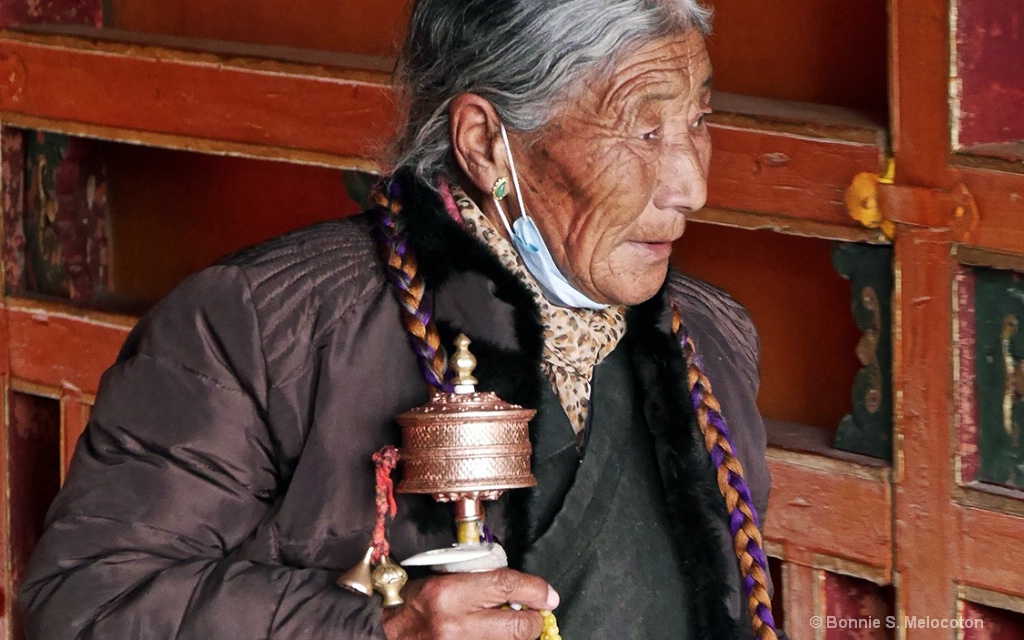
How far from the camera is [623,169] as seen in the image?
2068 mm

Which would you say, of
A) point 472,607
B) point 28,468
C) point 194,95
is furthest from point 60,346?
point 472,607

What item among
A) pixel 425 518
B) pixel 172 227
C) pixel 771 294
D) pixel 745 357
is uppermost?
pixel 172 227

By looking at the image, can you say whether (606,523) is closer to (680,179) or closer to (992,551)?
(680,179)

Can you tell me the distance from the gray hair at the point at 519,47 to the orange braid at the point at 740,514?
1.48ft

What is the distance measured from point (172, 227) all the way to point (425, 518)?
247 centimetres

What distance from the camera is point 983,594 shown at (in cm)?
278

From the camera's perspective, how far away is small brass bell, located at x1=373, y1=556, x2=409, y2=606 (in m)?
1.88

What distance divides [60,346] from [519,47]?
2370mm

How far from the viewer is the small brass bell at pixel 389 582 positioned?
1.88m

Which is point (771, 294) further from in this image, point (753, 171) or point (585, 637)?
point (585, 637)

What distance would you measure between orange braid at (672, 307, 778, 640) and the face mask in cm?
21

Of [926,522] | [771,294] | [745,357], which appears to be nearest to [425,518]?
[745,357]

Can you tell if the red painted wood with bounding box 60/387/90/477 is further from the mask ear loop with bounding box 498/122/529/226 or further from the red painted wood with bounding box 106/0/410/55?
the mask ear loop with bounding box 498/122/529/226

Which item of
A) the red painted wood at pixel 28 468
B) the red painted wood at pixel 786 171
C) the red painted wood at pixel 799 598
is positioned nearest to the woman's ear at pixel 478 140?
the red painted wood at pixel 786 171
